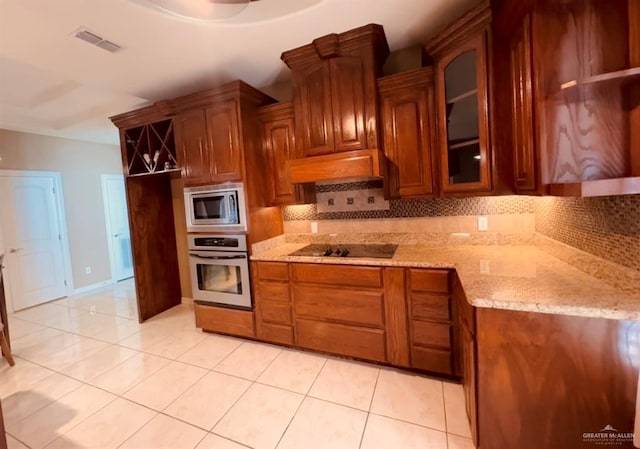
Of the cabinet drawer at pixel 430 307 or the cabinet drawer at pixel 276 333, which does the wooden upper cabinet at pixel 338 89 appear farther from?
the cabinet drawer at pixel 276 333

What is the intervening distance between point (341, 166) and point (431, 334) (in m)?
1.39

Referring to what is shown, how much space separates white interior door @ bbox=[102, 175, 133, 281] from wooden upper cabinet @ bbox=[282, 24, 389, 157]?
4.53m

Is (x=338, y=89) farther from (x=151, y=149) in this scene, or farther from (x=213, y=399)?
(x=213, y=399)

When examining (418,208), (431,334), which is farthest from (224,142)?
(431,334)

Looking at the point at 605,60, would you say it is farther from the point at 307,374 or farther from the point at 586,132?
the point at 307,374

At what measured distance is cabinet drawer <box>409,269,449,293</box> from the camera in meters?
1.88

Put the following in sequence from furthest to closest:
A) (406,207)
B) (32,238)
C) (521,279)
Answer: (32,238)
(406,207)
(521,279)

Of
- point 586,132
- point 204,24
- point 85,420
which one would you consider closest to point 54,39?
point 204,24

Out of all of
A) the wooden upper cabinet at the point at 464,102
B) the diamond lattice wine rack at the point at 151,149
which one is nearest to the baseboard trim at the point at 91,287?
the diamond lattice wine rack at the point at 151,149

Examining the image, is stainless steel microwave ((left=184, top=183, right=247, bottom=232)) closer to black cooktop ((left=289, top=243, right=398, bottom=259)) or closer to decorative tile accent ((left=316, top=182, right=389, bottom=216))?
black cooktop ((left=289, top=243, right=398, bottom=259))

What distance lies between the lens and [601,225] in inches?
56.5

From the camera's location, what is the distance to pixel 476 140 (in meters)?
1.85

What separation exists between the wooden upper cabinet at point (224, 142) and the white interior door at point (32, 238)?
363cm

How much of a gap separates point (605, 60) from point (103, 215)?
662 cm
